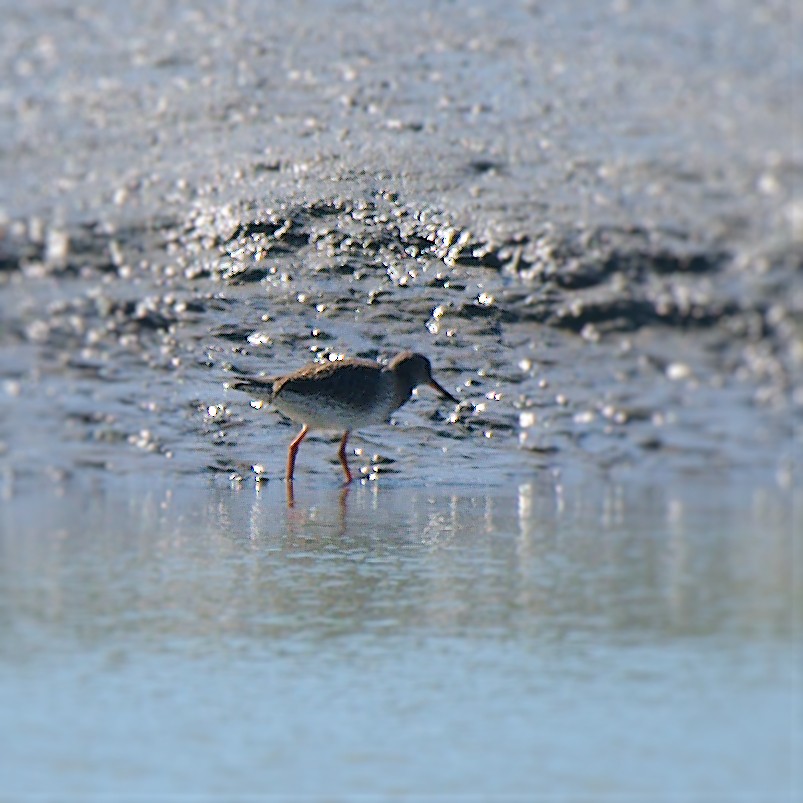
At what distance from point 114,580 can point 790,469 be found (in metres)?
3.26

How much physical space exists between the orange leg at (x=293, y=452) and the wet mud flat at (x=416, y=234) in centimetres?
9

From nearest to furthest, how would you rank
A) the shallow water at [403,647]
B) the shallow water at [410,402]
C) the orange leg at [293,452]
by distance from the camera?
1. the shallow water at [403,647]
2. the shallow water at [410,402]
3. the orange leg at [293,452]

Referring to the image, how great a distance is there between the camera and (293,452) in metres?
7.35

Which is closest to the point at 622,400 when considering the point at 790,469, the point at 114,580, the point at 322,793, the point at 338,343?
the point at 790,469

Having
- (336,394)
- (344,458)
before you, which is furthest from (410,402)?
(344,458)

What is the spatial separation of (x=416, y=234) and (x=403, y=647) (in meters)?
5.66

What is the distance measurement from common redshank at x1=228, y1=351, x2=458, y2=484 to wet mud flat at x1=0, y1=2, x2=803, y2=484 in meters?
0.21

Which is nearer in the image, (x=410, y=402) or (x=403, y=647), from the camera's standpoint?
(x=403, y=647)

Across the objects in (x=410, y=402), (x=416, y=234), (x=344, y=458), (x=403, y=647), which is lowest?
(x=403, y=647)

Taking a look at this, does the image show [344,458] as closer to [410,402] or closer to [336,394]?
[336,394]

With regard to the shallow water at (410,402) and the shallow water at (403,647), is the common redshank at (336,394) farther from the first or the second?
the shallow water at (403,647)

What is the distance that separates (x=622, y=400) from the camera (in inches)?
300

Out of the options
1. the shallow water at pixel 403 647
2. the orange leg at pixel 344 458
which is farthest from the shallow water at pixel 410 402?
the orange leg at pixel 344 458

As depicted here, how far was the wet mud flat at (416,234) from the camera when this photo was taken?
7473 mm
